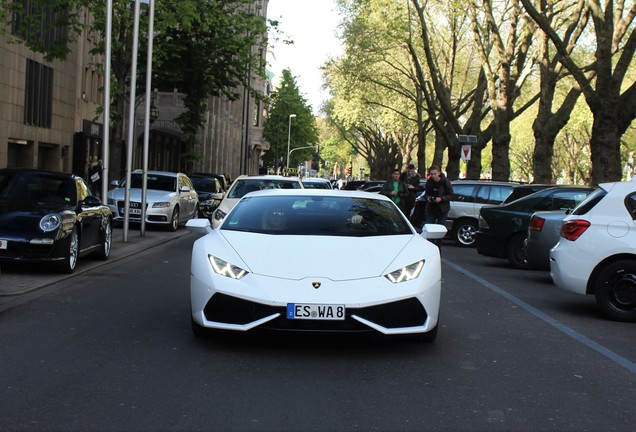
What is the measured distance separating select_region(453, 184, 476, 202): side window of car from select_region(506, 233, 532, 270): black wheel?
18.6 feet

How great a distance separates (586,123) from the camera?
60.2 meters

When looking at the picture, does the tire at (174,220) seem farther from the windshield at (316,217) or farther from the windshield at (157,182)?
the windshield at (316,217)

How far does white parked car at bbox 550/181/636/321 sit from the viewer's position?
30.0ft

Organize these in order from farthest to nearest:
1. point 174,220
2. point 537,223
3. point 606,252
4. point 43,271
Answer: point 174,220
point 537,223
point 43,271
point 606,252

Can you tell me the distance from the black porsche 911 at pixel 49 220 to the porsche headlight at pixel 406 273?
5.92 meters

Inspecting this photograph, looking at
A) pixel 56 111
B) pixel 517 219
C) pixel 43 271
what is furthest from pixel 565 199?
pixel 56 111

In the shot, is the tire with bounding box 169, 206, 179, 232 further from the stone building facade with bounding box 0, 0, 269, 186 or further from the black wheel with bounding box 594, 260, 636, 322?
the black wheel with bounding box 594, 260, 636, 322

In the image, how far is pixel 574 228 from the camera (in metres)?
9.47

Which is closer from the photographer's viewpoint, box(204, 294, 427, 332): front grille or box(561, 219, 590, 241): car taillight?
box(204, 294, 427, 332): front grille

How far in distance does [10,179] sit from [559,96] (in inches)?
2187

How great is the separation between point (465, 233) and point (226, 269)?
48.9ft

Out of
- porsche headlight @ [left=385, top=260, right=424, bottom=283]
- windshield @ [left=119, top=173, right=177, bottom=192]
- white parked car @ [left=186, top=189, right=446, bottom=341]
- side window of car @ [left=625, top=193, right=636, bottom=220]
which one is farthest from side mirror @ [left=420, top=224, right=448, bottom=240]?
windshield @ [left=119, top=173, right=177, bottom=192]

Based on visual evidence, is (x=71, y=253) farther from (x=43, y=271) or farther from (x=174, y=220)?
(x=174, y=220)

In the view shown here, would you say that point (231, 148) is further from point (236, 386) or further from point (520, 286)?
point (236, 386)
